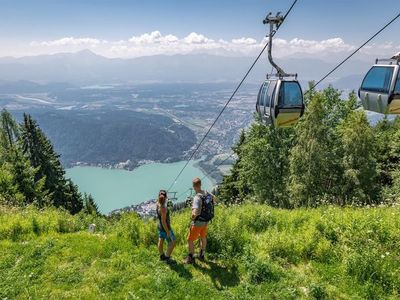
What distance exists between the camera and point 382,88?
11.7 m

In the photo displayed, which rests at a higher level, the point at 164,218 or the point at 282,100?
the point at 282,100

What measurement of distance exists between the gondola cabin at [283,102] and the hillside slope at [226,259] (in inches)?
165

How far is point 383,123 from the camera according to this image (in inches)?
1684

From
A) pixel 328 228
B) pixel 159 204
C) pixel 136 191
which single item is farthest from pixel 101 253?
pixel 136 191

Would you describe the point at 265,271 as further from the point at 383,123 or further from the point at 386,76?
the point at 383,123

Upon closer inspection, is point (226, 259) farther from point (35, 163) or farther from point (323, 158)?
point (35, 163)

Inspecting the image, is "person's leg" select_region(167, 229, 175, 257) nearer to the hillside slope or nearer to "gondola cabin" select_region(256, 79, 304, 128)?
the hillside slope

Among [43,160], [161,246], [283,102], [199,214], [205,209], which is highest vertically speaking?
[283,102]

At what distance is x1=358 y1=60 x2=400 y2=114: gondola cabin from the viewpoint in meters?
11.3

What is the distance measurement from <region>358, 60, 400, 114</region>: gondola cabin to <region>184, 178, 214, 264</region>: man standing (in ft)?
23.6

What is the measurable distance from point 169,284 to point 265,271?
2.16 metres

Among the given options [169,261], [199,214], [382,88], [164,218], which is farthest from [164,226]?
[382,88]

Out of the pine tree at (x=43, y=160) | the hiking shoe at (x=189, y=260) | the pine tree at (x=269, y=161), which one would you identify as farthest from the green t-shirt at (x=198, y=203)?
the pine tree at (x=43, y=160)

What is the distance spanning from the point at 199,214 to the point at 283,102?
6946 millimetres
